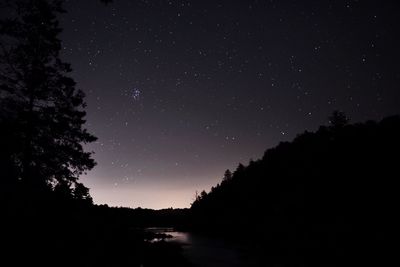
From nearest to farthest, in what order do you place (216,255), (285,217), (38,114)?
(38,114) → (216,255) → (285,217)


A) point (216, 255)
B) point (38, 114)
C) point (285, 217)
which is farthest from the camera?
point (285, 217)

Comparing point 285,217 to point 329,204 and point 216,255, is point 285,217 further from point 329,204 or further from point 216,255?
point 216,255

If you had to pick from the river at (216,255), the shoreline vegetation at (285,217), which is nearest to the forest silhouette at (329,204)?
the shoreline vegetation at (285,217)

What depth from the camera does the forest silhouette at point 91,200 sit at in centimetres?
1311

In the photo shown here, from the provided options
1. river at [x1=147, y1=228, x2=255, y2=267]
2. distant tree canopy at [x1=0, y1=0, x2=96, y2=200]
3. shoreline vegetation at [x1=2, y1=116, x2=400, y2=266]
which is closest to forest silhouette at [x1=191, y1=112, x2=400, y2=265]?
shoreline vegetation at [x1=2, y1=116, x2=400, y2=266]

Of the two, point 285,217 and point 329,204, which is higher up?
point 329,204

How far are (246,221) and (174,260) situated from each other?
49949mm

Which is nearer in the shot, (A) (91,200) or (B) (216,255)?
(A) (91,200)

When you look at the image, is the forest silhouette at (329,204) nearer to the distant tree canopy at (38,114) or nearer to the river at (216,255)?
the river at (216,255)

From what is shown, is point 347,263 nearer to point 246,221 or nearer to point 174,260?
point 174,260

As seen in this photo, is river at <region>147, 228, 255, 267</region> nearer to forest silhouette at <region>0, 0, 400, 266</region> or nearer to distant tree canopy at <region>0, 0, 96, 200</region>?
forest silhouette at <region>0, 0, 400, 266</region>

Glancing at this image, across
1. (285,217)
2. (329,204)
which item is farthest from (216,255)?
(285,217)

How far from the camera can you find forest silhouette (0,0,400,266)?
13109mm

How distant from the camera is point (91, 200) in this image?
19781 mm
